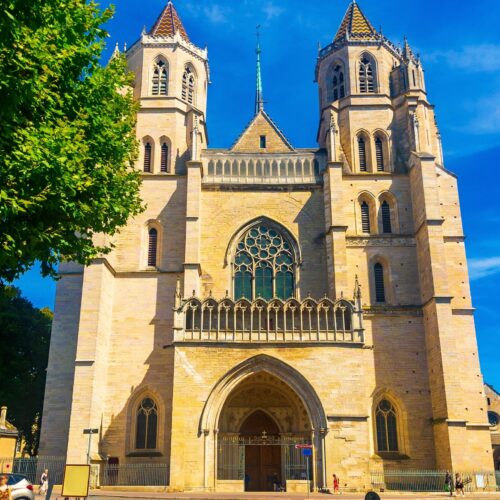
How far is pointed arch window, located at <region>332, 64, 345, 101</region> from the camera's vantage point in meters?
32.2

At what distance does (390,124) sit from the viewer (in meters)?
30.5

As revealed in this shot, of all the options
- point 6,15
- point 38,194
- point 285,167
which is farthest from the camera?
point 285,167

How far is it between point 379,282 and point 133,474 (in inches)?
535

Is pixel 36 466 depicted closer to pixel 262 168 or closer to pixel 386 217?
pixel 262 168

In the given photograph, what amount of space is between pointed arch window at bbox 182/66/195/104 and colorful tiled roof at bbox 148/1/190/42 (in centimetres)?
229

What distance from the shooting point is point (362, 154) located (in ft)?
98.9

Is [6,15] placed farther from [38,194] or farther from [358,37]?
[358,37]

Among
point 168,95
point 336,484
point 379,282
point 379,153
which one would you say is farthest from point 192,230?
point 336,484

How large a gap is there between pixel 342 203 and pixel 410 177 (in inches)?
154

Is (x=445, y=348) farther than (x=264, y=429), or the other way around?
(x=264, y=429)

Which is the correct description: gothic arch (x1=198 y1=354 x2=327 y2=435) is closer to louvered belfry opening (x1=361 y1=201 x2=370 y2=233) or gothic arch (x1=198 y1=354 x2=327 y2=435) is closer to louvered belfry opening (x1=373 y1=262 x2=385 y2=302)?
louvered belfry opening (x1=373 y1=262 x2=385 y2=302)

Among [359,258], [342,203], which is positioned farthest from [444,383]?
[342,203]

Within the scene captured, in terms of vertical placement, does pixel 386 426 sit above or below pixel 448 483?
above

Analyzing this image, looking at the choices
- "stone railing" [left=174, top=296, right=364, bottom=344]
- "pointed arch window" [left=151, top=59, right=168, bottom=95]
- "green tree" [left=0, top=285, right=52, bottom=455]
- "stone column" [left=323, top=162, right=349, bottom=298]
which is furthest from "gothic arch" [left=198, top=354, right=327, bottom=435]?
"pointed arch window" [left=151, top=59, right=168, bottom=95]
